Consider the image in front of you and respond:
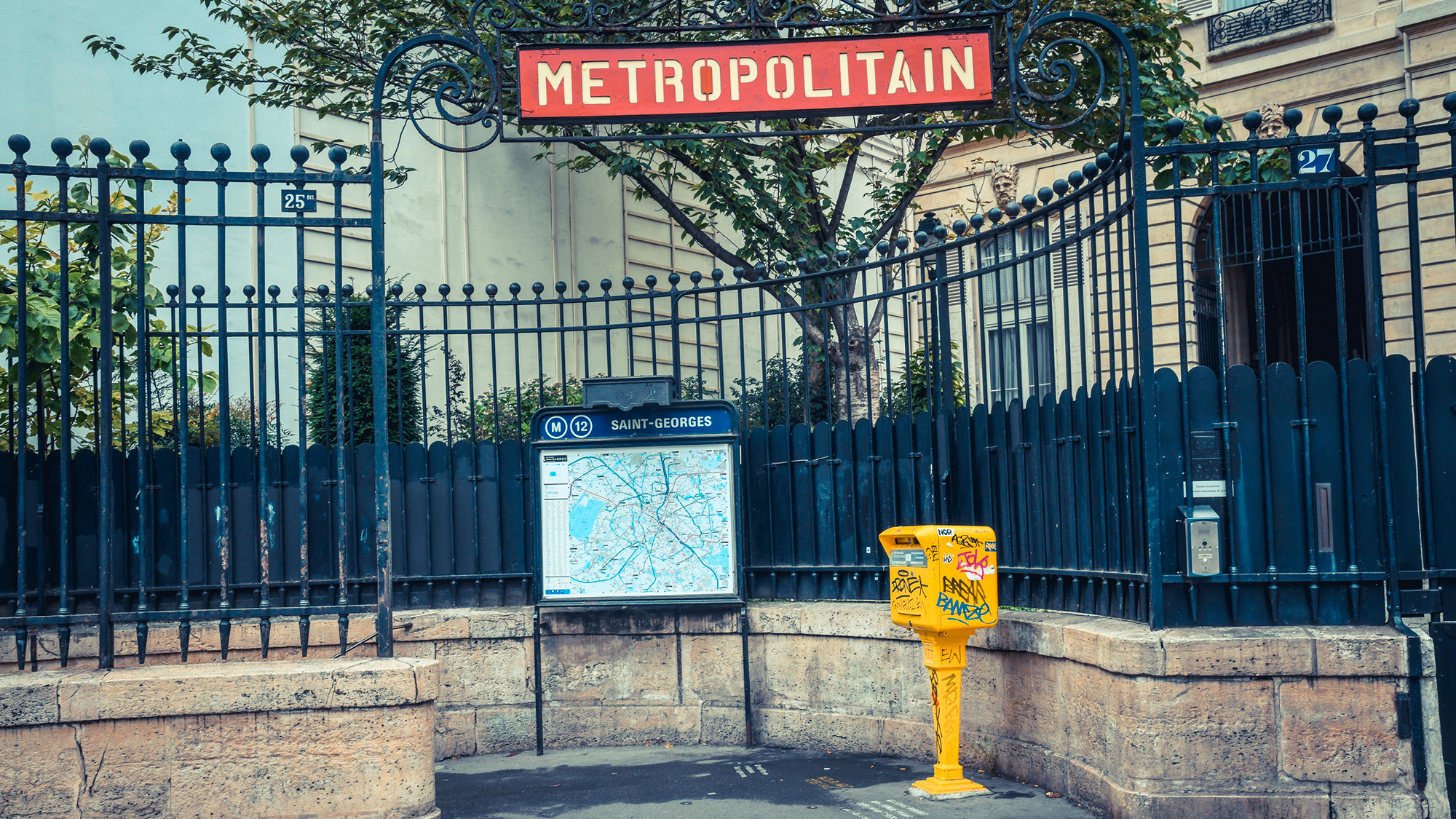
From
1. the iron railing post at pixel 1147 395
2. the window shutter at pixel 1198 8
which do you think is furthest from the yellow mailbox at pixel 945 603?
the window shutter at pixel 1198 8

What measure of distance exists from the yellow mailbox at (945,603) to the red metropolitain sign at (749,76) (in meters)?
2.18

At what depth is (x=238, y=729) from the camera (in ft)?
15.1

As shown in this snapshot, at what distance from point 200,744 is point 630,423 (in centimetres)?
345

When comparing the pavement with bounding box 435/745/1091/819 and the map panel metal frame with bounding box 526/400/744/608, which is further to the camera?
the map panel metal frame with bounding box 526/400/744/608

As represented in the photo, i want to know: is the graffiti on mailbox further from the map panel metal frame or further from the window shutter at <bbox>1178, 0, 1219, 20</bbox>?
the window shutter at <bbox>1178, 0, 1219, 20</bbox>

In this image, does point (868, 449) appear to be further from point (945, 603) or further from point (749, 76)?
point (749, 76)

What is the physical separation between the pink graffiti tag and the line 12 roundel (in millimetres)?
1971

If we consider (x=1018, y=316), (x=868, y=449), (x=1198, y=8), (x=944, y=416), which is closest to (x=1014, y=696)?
(x=944, y=416)

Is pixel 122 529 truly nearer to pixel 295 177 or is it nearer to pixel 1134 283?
pixel 295 177

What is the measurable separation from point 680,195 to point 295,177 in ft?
44.9

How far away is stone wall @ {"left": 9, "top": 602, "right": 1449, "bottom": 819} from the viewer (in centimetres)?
486

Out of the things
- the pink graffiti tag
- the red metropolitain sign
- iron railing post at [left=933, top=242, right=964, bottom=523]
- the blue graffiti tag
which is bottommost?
the blue graffiti tag

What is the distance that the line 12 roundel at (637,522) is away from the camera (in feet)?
24.2

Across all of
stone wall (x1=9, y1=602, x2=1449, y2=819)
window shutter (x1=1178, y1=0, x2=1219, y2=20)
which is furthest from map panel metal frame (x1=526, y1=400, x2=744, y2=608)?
window shutter (x1=1178, y1=0, x2=1219, y2=20)
